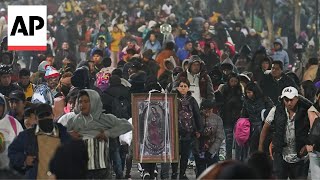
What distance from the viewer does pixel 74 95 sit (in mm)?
18406

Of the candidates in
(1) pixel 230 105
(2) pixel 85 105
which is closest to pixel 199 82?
Result: (1) pixel 230 105

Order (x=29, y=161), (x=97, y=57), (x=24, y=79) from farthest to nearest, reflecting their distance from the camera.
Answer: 1. (x=97, y=57)
2. (x=24, y=79)
3. (x=29, y=161)

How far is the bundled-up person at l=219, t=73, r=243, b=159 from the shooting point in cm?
2162

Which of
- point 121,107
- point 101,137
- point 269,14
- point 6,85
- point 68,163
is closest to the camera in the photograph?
point 68,163

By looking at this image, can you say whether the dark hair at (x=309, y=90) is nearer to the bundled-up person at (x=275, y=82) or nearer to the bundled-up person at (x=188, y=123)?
the bundled-up person at (x=275, y=82)

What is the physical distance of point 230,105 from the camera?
21766 millimetres

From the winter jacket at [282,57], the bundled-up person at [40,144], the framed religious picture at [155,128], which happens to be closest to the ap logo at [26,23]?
the framed religious picture at [155,128]

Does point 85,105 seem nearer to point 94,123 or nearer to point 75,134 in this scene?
point 94,123

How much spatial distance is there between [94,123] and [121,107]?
479 centimetres

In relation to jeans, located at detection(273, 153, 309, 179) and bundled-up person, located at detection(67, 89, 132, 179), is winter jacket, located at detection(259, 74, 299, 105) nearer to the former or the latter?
jeans, located at detection(273, 153, 309, 179)

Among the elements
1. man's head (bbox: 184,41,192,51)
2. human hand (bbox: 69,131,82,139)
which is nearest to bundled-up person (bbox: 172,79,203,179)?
human hand (bbox: 69,131,82,139)

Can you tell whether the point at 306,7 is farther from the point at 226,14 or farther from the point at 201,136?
the point at 201,136

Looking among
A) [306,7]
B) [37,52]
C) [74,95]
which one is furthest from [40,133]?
[306,7]

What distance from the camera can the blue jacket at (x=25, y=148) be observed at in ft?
44.6
